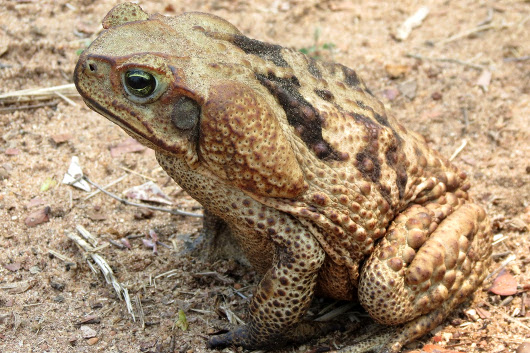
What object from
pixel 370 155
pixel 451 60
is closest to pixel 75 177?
pixel 370 155

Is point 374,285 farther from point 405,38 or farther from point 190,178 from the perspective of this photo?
point 405,38

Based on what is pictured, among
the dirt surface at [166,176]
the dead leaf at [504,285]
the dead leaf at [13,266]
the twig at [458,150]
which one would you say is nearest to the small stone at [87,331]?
the dirt surface at [166,176]

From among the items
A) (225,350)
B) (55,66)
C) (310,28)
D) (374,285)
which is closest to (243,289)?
(225,350)

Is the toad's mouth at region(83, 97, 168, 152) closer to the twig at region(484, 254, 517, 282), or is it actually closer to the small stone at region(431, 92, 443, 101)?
the twig at region(484, 254, 517, 282)

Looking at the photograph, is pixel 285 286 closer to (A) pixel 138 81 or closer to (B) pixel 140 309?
(B) pixel 140 309

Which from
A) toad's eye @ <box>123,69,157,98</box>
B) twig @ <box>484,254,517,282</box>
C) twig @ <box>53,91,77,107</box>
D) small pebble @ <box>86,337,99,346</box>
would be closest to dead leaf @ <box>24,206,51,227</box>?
small pebble @ <box>86,337,99,346</box>

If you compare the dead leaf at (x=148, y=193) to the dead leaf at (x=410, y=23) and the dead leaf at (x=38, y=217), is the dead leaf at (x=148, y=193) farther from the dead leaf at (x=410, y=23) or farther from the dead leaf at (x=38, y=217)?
the dead leaf at (x=410, y=23)
